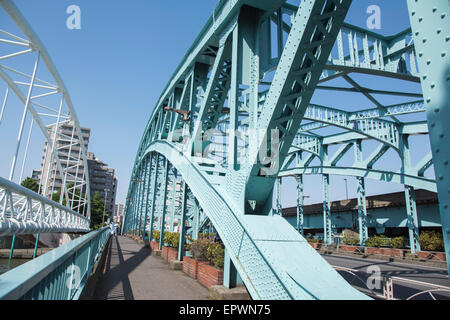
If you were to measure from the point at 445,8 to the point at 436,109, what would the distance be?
0.90 meters

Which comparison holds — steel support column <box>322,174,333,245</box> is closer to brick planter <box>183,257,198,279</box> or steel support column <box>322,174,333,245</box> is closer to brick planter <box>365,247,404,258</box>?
brick planter <box>365,247,404,258</box>

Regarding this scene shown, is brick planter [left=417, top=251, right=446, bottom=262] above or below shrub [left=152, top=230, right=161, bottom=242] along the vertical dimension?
below

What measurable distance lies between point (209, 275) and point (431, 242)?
58.1 ft

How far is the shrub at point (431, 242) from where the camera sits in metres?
17.8

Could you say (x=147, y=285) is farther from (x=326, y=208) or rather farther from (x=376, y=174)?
(x=326, y=208)

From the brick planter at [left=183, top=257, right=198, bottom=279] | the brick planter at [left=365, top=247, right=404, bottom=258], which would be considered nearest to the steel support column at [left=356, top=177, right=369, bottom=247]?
the brick planter at [left=365, top=247, right=404, bottom=258]

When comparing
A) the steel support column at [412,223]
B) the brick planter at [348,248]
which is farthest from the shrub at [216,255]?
the brick planter at [348,248]

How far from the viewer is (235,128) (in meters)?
6.39

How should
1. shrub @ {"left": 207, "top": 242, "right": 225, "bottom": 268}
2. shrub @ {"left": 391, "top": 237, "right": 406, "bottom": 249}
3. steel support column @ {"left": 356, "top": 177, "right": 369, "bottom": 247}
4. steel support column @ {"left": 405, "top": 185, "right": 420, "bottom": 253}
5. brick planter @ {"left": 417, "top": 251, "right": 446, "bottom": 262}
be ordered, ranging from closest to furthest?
shrub @ {"left": 207, "top": 242, "right": 225, "bottom": 268} → brick planter @ {"left": 417, "top": 251, "right": 446, "bottom": 262} → steel support column @ {"left": 405, "top": 185, "right": 420, "bottom": 253} → shrub @ {"left": 391, "top": 237, "right": 406, "bottom": 249} → steel support column @ {"left": 356, "top": 177, "right": 369, "bottom": 247}

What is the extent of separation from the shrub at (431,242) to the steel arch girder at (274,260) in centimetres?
1840

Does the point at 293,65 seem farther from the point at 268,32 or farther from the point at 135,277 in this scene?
the point at 135,277

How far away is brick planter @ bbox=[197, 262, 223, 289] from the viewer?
23.7 ft

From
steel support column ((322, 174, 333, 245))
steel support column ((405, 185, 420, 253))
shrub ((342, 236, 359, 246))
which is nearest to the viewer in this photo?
steel support column ((405, 185, 420, 253))

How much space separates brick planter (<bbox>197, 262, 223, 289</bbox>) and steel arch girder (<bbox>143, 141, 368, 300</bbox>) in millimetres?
2071
